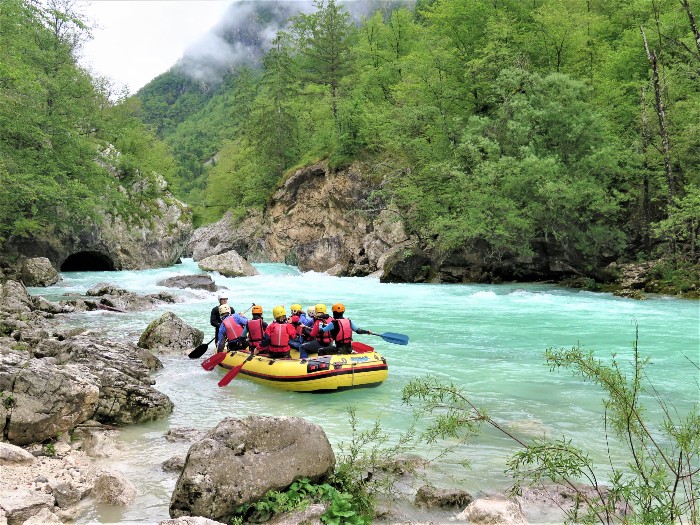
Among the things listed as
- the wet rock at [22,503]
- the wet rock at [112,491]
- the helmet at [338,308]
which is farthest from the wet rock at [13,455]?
the helmet at [338,308]

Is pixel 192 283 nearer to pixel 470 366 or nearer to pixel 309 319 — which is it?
pixel 309 319

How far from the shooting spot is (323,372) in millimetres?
8219

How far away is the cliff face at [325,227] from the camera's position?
29.4 meters

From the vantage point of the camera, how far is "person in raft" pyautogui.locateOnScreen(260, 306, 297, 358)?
8961 mm

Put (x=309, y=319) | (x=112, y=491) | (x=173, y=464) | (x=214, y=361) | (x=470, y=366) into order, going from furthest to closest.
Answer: (x=309, y=319) < (x=470, y=366) < (x=214, y=361) < (x=173, y=464) < (x=112, y=491)

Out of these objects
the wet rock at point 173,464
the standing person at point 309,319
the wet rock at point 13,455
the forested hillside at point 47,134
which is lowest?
the wet rock at point 173,464

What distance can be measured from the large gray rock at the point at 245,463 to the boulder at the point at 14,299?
10789mm

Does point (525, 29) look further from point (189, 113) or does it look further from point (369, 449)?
point (189, 113)

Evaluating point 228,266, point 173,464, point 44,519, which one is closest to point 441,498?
point 173,464

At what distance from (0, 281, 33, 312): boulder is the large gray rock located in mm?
10789

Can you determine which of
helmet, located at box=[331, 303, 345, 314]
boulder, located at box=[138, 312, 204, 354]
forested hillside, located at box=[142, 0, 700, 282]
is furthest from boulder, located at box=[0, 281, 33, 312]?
forested hillside, located at box=[142, 0, 700, 282]

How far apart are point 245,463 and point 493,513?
6.63 feet

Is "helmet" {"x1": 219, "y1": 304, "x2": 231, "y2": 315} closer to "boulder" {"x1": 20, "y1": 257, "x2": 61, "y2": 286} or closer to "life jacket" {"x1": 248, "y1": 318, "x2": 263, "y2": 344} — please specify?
"life jacket" {"x1": 248, "y1": 318, "x2": 263, "y2": 344}

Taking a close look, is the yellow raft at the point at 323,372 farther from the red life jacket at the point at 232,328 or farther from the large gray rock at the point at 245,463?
the large gray rock at the point at 245,463
